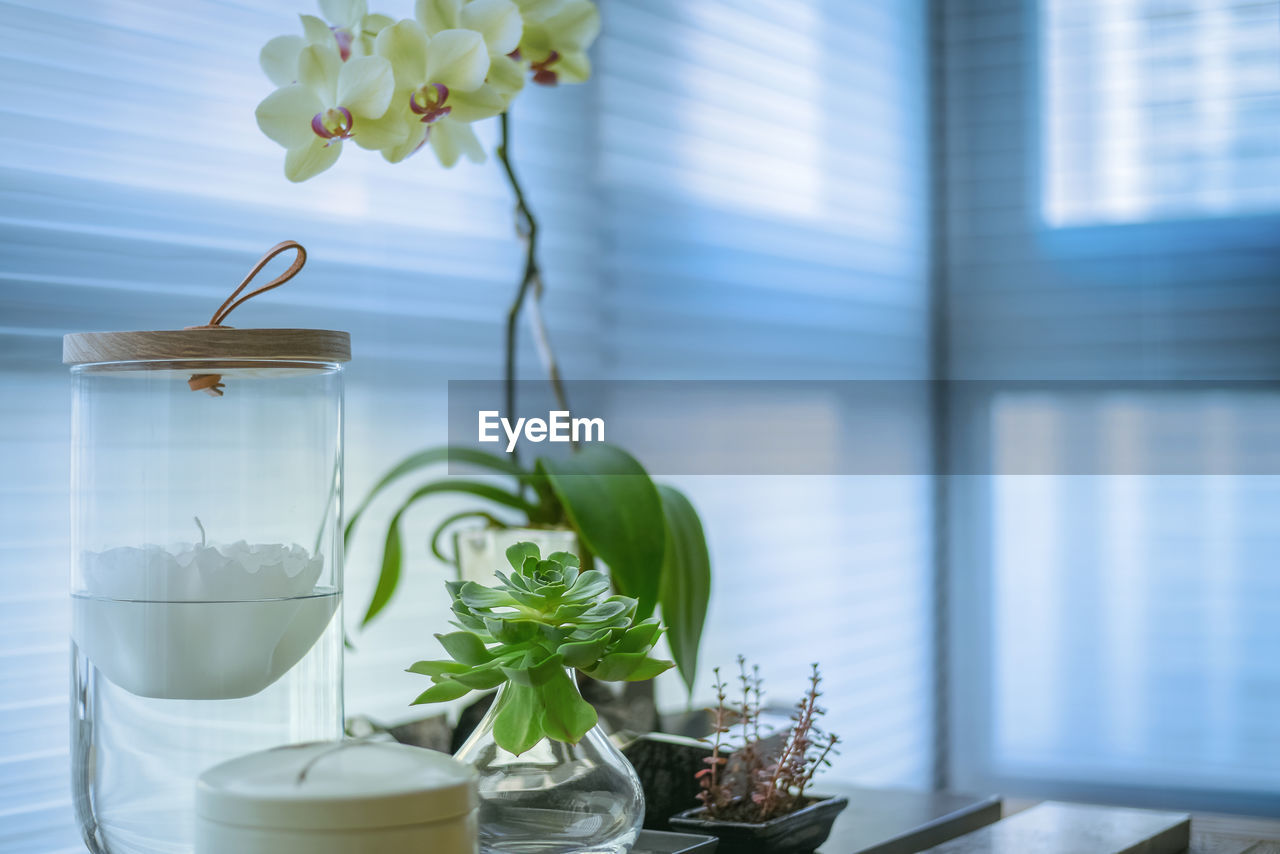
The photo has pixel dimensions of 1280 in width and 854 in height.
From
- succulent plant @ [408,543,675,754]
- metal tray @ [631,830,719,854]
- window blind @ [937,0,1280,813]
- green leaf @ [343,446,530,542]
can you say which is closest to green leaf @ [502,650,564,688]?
succulent plant @ [408,543,675,754]

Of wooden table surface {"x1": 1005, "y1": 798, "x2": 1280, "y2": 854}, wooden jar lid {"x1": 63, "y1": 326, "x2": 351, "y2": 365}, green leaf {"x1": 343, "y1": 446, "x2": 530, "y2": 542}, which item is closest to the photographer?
wooden jar lid {"x1": 63, "y1": 326, "x2": 351, "y2": 365}

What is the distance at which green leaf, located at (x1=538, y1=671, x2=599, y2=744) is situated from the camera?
0.50m

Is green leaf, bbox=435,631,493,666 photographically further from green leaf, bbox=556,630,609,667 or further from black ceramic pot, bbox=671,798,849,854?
black ceramic pot, bbox=671,798,849,854

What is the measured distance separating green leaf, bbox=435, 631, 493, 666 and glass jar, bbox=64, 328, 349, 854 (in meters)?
0.05

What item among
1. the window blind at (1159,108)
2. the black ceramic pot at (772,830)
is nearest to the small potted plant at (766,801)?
the black ceramic pot at (772,830)

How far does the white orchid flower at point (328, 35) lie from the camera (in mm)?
654

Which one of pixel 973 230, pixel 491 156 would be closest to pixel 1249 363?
pixel 973 230

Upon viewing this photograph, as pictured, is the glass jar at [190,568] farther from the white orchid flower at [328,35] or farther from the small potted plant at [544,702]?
the white orchid flower at [328,35]

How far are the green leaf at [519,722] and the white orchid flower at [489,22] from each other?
0.32 meters

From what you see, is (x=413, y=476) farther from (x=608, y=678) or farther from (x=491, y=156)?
(x=608, y=678)

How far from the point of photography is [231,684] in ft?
1.55

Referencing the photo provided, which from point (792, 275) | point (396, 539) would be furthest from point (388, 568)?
point (792, 275)

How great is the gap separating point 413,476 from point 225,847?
78cm

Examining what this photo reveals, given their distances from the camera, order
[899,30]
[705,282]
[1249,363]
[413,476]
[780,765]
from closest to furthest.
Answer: [780,765]
[413,476]
[705,282]
[1249,363]
[899,30]
